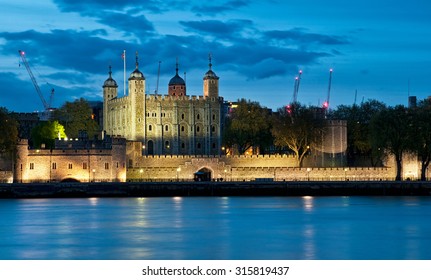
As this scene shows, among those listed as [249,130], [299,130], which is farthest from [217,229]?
[249,130]

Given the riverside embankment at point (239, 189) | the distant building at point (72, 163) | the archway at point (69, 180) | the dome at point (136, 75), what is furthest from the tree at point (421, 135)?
the dome at point (136, 75)

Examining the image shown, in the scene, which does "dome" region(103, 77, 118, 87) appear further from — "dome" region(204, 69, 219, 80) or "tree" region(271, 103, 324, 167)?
"tree" region(271, 103, 324, 167)

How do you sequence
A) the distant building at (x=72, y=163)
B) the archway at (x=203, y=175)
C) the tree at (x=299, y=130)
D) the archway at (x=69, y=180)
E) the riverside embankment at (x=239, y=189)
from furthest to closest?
1. the tree at (x=299, y=130)
2. the archway at (x=203, y=175)
3. the archway at (x=69, y=180)
4. the distant building at (x=72, y=163)
5. the riverside embankment at (x=239, y=189)

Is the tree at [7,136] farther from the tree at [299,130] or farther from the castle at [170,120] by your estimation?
the castle at [170,120]

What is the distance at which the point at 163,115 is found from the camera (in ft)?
366

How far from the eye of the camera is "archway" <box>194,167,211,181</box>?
92.9m

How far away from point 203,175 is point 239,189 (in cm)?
1028

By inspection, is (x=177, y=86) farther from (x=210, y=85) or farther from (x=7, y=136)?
(x=7, y=136)

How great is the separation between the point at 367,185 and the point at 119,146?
19646 mm

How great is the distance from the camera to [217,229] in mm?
55969

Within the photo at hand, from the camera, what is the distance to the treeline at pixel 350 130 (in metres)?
86.9

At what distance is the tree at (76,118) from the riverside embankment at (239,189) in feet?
96.6
